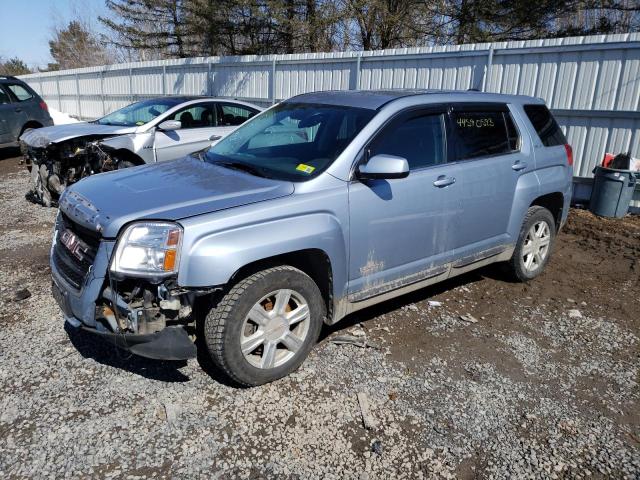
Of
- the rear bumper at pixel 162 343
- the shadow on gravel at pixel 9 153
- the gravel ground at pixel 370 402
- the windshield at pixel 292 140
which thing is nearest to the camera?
the gravel ground at pixel 370 402

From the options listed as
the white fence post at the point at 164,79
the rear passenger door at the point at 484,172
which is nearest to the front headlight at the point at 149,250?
the rear passenger door at the point at 484,172

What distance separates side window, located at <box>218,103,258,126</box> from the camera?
8070 mm

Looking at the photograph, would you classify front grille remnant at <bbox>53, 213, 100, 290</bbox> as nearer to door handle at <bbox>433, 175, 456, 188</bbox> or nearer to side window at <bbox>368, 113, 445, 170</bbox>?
side window at <bbox>368, 113, 445, 170</bbox>

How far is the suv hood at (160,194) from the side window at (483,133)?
5.50ft

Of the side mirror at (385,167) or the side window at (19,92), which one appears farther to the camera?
the side window at (19,92)

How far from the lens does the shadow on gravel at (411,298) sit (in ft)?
13.3

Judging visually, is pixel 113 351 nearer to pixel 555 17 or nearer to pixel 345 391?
pixel 345 391

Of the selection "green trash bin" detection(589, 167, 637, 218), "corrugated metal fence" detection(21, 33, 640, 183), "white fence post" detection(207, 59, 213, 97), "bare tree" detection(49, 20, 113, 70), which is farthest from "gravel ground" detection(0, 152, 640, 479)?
"bare tree" detection(49, 20, 113, 70)

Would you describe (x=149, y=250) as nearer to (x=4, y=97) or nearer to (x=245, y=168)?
(x=245, y=168)

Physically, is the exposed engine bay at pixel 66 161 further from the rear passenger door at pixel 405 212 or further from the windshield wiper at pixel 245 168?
the rear passenger door at pixel 405 212

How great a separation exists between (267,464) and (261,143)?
2424mm

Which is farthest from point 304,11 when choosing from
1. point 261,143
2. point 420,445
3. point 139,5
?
point 420,445

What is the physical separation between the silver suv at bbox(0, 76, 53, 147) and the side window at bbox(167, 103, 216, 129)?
263 inches

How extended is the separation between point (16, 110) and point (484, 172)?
1189 centimetres
